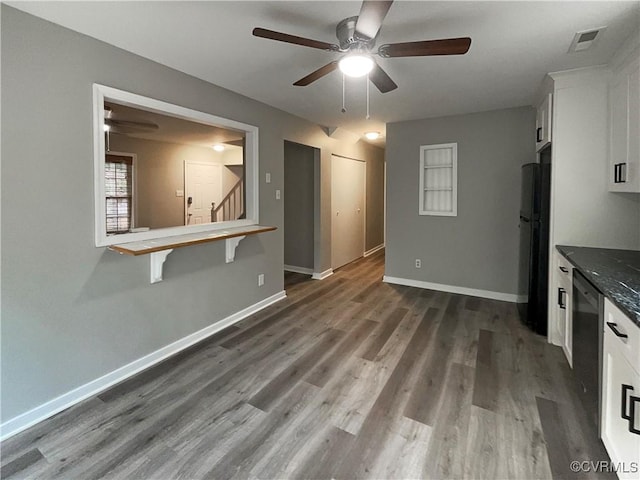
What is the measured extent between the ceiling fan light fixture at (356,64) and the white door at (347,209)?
3417 mm

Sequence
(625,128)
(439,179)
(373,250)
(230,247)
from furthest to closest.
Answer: (373,250)
(439,179)
(230,247)
(625,128)

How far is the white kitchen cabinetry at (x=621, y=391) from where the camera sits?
133 cm

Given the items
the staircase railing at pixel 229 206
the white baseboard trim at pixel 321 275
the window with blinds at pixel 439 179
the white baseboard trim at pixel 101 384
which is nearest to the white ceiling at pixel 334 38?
the window with blinds at pixel 439 179

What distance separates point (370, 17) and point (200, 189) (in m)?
5.92

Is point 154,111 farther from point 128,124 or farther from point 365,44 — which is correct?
point 365,44

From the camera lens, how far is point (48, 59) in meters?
2.02

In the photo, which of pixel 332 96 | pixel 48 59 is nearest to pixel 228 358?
pixel 48 59

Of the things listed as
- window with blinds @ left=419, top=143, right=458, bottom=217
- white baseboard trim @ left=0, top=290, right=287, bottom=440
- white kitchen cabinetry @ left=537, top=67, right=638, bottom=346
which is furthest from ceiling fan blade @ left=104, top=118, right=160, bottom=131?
white kitchen cabinetry @ left=537, top=67, right=638, bottom=346

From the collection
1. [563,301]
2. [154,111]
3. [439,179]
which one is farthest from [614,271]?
[154,111]

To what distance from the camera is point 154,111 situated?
8.83 ft

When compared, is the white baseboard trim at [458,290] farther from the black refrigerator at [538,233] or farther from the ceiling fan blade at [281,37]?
the ceiling fan blade at [281,37]

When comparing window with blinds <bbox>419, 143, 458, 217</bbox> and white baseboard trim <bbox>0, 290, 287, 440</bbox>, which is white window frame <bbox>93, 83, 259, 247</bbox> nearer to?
white baseboard trim <bbox>0, 290, 287, 440</bbox>

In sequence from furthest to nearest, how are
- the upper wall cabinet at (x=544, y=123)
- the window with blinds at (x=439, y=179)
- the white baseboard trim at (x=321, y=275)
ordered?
the white baseboard trim at (x=321, y=275) < the window with blinds at (x=439, y=179) < the upper wall cabinet at (x=544, y=123)

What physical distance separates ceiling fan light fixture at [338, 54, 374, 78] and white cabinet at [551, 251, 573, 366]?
6.73 feet
